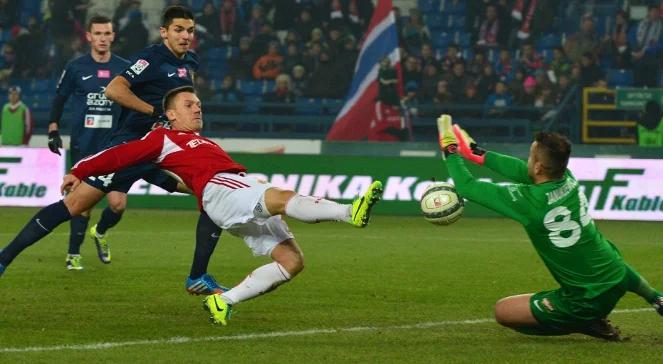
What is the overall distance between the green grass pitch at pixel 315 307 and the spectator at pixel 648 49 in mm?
9600

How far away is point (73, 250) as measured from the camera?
479 inches

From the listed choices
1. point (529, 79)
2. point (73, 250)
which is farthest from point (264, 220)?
point (529, 79)

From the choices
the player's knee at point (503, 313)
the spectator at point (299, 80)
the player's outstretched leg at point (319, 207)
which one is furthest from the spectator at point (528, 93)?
the player's outstretched leg at point (319, 207)

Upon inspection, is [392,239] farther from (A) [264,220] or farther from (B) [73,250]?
(A) [264,220]

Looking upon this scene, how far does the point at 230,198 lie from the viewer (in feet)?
26.7

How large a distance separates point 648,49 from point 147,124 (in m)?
16.4

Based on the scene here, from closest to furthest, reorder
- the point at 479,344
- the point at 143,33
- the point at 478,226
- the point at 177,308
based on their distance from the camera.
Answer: the point at 479,344
the point at 177,308
the point at 478,226
the point at 143,33

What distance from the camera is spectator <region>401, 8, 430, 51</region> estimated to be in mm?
26281

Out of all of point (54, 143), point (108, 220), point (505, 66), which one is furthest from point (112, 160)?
point (505, 66)

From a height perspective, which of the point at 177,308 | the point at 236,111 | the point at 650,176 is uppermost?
the point at 177,308

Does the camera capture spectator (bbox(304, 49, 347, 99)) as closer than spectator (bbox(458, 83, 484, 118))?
No

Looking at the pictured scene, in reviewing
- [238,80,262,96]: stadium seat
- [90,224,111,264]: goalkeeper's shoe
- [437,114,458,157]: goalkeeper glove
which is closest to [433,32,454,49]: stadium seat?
[238,80,262,96]: stadium seat

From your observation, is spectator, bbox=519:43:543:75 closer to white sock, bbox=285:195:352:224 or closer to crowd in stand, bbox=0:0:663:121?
crowd in stand, bbox=0:0:663:121

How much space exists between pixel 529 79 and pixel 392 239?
10.2 metres
